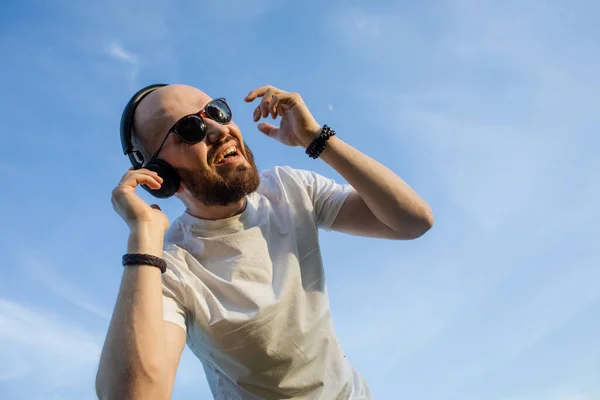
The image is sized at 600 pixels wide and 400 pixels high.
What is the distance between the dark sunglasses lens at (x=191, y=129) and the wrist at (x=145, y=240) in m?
0.79

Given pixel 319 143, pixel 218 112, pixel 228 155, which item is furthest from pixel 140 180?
pixel 319 143

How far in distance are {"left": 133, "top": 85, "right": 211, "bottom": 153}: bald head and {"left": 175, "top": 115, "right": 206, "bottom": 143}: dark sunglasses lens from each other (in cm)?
10

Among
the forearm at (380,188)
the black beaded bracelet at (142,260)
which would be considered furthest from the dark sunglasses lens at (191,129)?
the black beaded bracelet at (142,260)

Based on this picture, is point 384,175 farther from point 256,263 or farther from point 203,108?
point 203,108

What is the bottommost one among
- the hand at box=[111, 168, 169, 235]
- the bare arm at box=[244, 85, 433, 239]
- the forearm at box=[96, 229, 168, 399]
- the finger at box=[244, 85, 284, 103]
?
the forearm at box=[96, 229, 168, 399]

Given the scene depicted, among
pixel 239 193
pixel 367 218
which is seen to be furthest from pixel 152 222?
pixel 367 218

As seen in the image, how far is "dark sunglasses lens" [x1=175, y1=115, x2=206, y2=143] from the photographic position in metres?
3.79

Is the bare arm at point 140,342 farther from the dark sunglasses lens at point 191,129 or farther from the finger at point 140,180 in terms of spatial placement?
the dark sunglasses lens at point 191,129

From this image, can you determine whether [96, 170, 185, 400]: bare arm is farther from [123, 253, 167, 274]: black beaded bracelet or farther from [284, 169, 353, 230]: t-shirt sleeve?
[284, 169, 353, 230]: t-shirt sleeve

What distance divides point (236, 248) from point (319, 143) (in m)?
0.81

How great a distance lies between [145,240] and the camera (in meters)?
3.11

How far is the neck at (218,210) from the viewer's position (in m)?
3.73

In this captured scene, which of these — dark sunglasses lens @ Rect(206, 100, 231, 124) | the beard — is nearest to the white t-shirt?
the beard

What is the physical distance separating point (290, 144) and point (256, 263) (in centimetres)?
79
